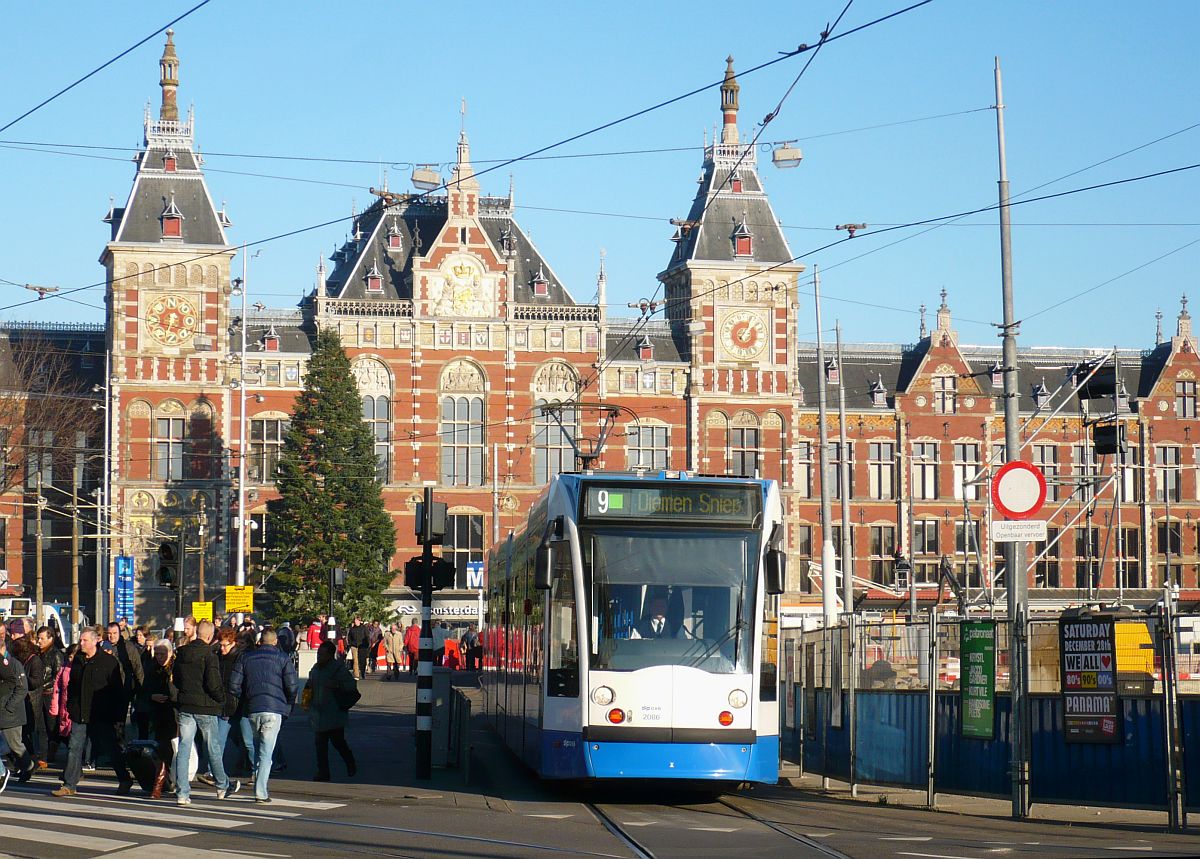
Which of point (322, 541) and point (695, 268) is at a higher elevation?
point (695, 268)

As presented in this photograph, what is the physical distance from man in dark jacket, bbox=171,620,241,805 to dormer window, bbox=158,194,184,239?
138ft

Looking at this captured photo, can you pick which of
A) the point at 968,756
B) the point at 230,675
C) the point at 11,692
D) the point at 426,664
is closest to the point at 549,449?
the point at 426,664

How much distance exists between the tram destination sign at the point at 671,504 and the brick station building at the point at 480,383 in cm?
3791

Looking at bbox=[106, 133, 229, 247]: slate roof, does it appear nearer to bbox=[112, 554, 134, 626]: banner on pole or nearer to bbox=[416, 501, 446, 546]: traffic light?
bbox=[112, 554, 134, 626]: banner on pole

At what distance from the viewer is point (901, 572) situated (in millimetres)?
58844

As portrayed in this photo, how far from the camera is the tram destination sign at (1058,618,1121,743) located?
13875mm

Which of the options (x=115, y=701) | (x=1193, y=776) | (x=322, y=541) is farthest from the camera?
(x=322, y=541)

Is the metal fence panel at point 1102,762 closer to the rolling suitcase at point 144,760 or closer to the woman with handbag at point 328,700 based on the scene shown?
the woman with handbag at point 328,700

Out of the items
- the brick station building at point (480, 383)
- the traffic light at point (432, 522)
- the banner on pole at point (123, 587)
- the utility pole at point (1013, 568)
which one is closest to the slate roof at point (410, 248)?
the brick station building at point (480, 383)

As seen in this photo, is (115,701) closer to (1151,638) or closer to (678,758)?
(678,758)

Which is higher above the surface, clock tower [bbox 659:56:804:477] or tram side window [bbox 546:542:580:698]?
clock tower [bbox 659:56:804:477]

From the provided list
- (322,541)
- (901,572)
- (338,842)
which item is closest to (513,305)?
(322,541)

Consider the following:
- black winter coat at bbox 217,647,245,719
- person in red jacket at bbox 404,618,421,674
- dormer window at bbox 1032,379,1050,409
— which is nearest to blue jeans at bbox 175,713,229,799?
black winter coat at bbox 217,647,245,719

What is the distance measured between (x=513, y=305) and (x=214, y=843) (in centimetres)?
4508
